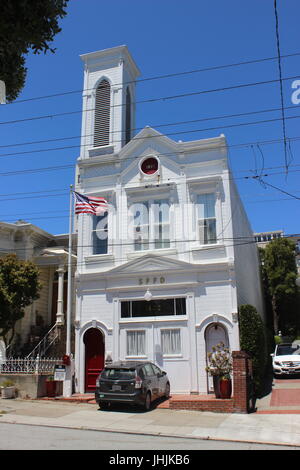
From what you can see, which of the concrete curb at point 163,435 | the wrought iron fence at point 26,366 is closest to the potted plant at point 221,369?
the concrete curb at point 163,435

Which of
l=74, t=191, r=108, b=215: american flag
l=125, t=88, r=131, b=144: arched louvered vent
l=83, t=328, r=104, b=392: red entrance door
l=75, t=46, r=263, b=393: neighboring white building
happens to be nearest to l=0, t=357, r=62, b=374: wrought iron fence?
l=75, t=46, r=263, b=393: neighboring white building

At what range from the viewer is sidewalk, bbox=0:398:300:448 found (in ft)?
34.4

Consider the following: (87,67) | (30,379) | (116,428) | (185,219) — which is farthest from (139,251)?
(87,67)

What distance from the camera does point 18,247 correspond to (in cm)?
2467

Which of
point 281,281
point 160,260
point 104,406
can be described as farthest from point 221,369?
point 281,281

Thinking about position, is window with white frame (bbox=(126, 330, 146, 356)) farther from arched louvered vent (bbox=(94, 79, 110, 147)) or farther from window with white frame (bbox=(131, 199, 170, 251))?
arched louvered vent (bbox=(94, 79, 110, 147))

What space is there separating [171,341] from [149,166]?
7.78 m

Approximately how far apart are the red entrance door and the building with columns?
4345 mm

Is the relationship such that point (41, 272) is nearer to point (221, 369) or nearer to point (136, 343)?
point (136, 343)

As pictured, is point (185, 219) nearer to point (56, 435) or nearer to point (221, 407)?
point (221, 407)

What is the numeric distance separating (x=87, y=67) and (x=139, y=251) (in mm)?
10606

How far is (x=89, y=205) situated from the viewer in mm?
19172

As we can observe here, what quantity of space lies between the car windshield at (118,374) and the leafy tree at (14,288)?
6891 mm

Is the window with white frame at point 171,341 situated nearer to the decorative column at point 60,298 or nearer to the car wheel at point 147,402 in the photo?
the car wheel at point 147,402
